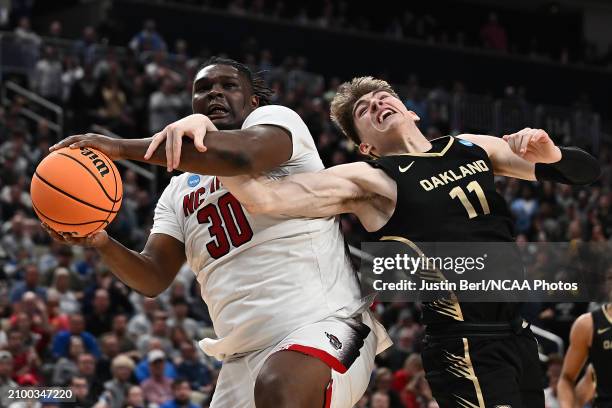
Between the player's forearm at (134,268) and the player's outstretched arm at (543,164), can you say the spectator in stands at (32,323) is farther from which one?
the player's outstretched arm at (543,164)

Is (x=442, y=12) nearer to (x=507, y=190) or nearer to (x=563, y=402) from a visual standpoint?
(x=507, y=190)

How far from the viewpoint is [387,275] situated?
4980mm

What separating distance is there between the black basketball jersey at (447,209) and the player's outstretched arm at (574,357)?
2253 millimetres

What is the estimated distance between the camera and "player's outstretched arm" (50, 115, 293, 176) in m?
4.05

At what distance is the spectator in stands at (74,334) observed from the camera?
10.6m

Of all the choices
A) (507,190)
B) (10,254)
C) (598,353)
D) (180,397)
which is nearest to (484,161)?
(598,353)

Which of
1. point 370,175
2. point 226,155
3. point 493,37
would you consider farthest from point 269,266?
point 493,37

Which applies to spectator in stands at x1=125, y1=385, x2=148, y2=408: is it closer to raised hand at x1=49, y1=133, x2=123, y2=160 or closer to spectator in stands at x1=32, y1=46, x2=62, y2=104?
raised hand at x1=49, y1=133, x2=123, y2=160

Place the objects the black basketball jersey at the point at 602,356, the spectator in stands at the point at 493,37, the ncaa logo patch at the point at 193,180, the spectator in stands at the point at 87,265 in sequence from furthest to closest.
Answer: the spectator in stands at the point at 493,37 < the spectator in stands at the point at 87,265 < the black basketball jersey at the point at 602,356 < the ncaa logo patch at the point at 193,180

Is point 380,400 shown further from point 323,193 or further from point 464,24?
point 464,24

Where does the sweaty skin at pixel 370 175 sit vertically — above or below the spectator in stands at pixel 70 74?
below

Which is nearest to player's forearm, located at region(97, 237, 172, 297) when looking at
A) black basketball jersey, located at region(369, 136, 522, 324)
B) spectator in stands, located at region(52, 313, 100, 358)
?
black basketball jersey, located at region(369, 136, 522, 324)

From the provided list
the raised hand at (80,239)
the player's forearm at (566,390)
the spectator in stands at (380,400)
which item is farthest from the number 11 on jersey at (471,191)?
the spectator in stands at (380,400)

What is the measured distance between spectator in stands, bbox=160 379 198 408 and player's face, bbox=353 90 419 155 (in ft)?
18.1
